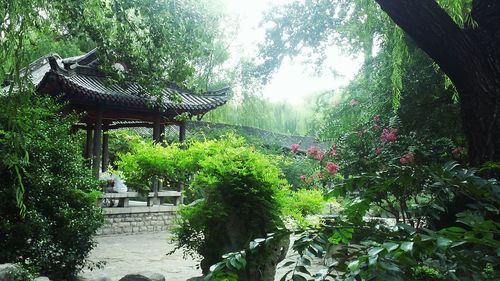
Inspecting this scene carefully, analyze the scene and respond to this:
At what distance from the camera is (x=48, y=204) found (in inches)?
179

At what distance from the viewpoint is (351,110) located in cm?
817

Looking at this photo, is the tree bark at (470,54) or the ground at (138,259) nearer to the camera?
the tree bark at (470,54)

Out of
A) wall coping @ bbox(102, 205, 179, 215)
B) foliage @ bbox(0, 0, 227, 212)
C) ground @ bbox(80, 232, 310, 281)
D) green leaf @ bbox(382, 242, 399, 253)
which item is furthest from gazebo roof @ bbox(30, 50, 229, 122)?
green leaf @ bbox(382, 242, 399, 253)

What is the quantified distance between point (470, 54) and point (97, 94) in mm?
8397

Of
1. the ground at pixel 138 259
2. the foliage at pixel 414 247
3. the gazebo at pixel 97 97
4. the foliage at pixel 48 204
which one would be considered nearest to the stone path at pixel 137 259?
the ground at pixel 138 259

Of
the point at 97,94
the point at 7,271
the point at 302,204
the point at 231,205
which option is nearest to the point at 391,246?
the point at 7,271

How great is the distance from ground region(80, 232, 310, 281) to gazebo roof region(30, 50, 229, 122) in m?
2.51

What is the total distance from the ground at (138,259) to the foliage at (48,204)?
0.46 m

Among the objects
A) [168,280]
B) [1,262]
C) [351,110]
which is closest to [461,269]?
[1,262]

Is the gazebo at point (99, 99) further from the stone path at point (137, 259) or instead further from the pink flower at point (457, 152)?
the pink flower at point (457, 152)

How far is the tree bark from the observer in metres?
2.21

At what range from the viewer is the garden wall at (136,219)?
9992 mm

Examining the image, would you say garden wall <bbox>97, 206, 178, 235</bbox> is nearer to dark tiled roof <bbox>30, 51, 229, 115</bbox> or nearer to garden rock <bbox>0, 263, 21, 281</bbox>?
dark tiled roof <bbox>30, 51, 229, 115</bbox>

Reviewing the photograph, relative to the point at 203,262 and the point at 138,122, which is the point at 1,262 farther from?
the point at 138,122
